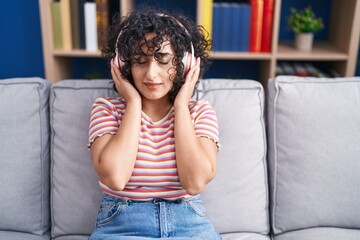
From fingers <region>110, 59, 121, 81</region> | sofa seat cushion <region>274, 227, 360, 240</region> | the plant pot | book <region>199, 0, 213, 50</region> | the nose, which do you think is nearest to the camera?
the nose

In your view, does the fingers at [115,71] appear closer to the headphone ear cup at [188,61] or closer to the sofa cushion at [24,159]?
the headphone ear cup at [188,61]

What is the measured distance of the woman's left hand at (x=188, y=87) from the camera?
120 cm

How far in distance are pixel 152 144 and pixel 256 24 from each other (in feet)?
3.88

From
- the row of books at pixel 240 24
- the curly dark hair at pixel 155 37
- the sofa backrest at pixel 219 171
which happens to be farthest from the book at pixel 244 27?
the curly dark hair at pixel 155 37

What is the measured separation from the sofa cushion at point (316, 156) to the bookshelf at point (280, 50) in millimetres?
720

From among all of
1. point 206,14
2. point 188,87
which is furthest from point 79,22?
point 188,87

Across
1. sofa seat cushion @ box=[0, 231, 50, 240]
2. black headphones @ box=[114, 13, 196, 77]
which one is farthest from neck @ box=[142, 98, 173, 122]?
sofa seat cushion @ box=[0, 231, 50, 240]

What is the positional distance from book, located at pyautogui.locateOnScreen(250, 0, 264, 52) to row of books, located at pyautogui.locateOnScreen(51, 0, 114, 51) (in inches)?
29.5

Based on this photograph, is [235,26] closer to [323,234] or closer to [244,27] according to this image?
[244,27]

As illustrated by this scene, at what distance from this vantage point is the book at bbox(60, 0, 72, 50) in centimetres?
211

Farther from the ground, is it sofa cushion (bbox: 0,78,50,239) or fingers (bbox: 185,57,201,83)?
fingers (bbox: 185,57,201,83)

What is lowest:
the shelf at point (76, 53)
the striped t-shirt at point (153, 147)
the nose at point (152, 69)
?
the striped t-shirt at point (153, 147)

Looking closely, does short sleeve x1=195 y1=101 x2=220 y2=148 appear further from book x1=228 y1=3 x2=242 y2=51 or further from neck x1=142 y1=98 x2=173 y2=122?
book x1=228 y1=3 x2=242 y2=51

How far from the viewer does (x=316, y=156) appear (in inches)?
53.8
